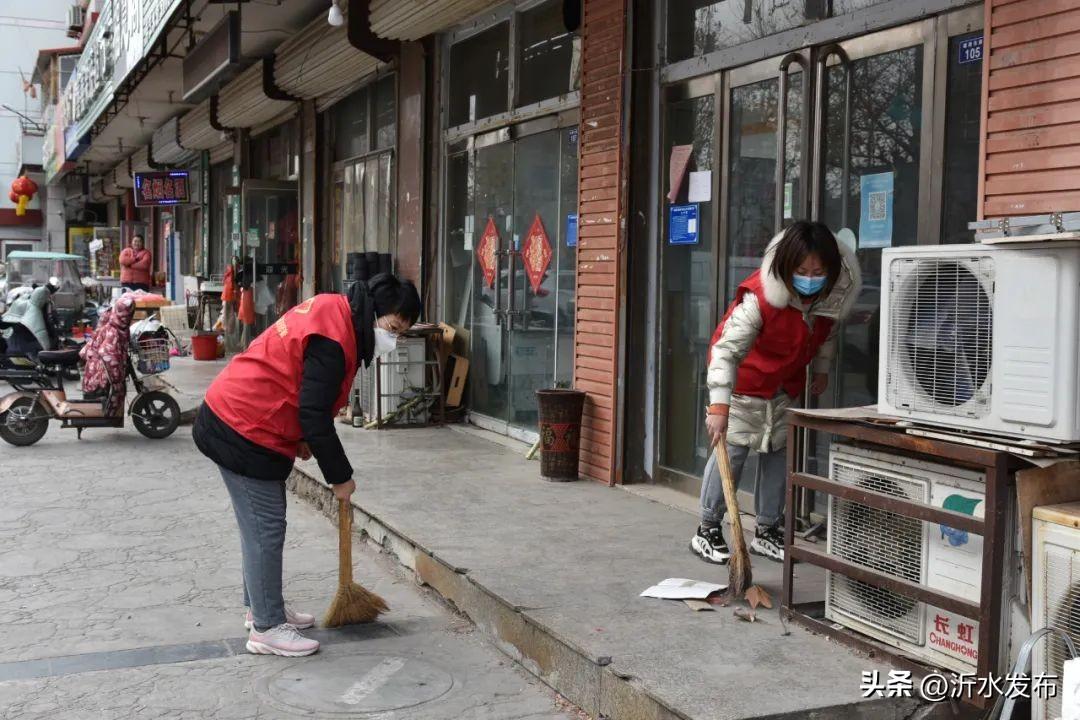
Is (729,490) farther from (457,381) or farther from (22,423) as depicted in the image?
(22,423)

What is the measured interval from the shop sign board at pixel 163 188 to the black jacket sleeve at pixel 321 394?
62.5 ft

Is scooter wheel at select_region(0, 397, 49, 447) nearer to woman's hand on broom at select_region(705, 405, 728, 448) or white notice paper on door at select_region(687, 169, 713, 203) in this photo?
white notice paper on door at select_region(687, 169, 713, 203)

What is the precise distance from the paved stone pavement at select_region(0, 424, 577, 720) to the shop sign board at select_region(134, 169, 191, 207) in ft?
49.9

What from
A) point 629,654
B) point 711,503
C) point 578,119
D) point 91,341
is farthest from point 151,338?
point 629,654

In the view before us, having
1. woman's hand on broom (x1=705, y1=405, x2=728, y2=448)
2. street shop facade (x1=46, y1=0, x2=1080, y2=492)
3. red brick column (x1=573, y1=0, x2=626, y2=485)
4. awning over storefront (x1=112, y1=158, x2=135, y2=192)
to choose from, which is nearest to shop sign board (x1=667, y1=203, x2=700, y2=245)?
street shop facade (x1=46, y1=0, x2=1080, y2=492)

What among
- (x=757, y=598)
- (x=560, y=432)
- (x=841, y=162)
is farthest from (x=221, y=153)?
(x=757, y=598)

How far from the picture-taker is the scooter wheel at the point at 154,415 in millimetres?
10414

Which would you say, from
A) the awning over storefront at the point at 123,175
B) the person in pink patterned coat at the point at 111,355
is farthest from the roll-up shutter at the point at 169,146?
the person in pink patterned coat at the point at 111,355

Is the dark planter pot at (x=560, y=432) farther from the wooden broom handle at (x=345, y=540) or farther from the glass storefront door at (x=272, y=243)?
the glass storefront door at (x=272, y=243)

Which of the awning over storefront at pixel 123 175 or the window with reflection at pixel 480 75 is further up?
the awning over storefront at pixel 123 175

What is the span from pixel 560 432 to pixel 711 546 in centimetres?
225

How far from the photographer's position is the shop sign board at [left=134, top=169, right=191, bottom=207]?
2181 cm

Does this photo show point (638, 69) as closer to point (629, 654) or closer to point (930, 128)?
point (930, 128)

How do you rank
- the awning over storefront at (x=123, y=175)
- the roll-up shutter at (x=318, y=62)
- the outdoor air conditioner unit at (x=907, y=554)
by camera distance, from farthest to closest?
the awning over storefront at (x=123, y=175) → the roll-up shutter at (x=318, y=62) → the outdoor air conditioner unit at (x=907, y=554)
